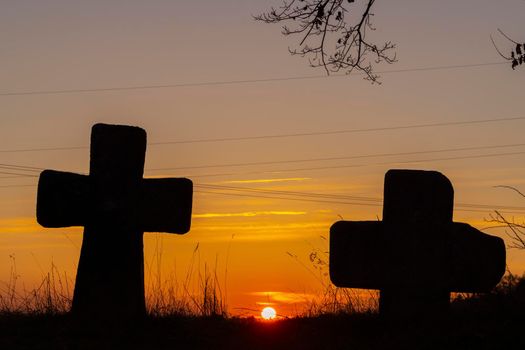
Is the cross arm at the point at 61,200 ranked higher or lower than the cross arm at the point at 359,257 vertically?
higher

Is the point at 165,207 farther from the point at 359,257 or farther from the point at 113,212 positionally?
the point at 359,257

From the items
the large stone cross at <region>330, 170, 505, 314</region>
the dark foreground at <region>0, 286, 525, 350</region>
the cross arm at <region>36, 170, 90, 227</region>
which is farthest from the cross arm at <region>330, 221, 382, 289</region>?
the cross arm at <region>36, 170, 90, 227</region>

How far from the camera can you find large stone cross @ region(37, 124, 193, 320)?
34.2 ft

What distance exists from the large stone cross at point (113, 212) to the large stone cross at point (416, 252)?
2.15 meters

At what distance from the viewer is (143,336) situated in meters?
9.55

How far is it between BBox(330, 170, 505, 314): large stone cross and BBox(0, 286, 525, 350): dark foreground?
273mm

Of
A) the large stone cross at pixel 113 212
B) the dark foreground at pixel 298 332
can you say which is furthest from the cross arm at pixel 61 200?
the dark foreground at pixel 298 332

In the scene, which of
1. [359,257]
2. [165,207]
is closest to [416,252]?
[359,257]

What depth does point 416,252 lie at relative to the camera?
10219mm

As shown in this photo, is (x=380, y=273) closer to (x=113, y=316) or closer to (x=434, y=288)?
(x=434, y=288)

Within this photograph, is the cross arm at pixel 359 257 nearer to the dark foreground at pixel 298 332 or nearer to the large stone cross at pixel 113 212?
the dark foreground at pixel 298 332

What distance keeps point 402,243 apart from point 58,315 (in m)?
4.19

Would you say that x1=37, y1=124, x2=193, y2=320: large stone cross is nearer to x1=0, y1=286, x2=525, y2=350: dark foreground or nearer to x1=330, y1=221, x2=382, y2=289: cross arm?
x1=0, y1=286, x2=525, y2=350: dark foreground

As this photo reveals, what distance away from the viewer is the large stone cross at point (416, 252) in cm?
1014
